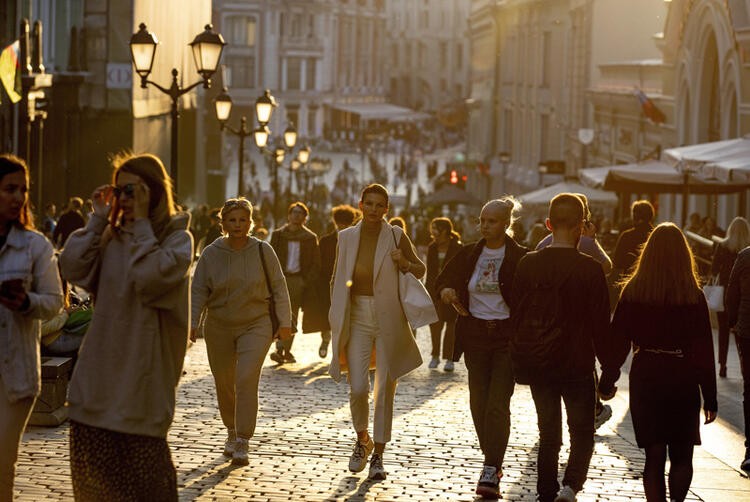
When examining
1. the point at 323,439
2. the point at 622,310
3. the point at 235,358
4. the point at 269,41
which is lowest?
the point at 323,439

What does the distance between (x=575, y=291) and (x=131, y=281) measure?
269 cm

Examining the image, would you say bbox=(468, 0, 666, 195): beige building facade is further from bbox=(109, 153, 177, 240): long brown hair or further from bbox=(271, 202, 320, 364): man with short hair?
bbox=(109, 153, 177, 240): long brown hair

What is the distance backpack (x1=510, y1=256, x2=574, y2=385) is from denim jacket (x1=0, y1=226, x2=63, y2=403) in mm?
2607

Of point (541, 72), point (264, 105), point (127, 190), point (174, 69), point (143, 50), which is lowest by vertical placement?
point (127, 190)

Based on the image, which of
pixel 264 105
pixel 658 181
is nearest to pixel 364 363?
pixel 658 181

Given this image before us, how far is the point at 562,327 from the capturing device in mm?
7605

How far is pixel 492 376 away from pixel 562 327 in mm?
1099

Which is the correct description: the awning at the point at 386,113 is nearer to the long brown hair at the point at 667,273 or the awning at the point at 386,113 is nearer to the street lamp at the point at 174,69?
the street lamp at the point at 174,69

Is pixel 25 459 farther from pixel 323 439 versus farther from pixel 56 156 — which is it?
pixel 56 156

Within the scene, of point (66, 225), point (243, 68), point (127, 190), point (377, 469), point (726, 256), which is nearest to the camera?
point (127, 190)

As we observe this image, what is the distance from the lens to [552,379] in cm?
766

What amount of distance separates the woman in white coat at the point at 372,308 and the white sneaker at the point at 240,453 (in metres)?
0.68

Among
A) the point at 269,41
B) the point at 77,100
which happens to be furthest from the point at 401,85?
the point at 77,100

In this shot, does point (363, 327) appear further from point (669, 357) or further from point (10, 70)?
point (10, 70)
